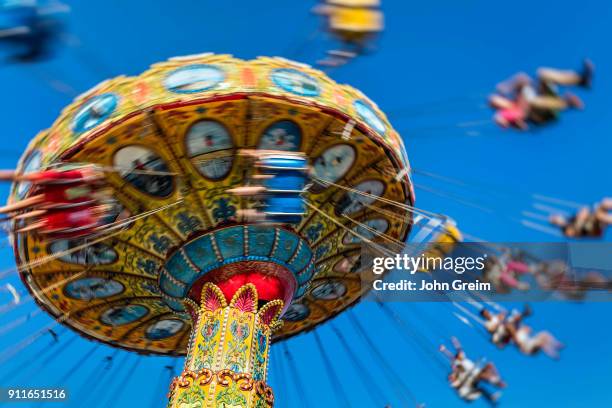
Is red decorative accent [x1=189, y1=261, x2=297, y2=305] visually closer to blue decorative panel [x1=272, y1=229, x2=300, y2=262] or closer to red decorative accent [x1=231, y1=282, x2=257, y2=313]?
red decorative accent [x1=231, y1=282, x2=257, y2=313]

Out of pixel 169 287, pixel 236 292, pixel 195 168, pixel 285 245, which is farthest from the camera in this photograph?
pixel 169 287

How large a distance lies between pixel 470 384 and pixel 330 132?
4.15 m

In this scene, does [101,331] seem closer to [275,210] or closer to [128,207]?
[128,207]

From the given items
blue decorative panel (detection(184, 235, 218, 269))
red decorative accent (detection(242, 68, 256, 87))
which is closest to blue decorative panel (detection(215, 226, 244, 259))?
blue decorative panel (detection(184, 235, 218, 269))

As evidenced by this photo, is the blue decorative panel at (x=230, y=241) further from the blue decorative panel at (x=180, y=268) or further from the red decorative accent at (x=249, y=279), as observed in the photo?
the blue decorative panel at (x=180, y=268)

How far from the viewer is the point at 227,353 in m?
8.67

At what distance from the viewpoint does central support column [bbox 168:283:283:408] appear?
813 cm

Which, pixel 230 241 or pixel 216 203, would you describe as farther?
pixel 230 241

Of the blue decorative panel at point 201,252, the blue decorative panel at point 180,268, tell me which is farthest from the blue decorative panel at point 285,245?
the blue decorative panel at point 180,268

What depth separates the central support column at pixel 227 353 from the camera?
8133mm

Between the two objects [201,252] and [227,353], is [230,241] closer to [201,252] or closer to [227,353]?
[201,252]

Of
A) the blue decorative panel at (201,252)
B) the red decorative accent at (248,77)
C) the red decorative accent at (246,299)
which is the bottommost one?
the red decorative accent at (246,299)

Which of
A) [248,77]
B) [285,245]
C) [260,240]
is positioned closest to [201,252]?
[260,240]

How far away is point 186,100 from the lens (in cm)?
740
